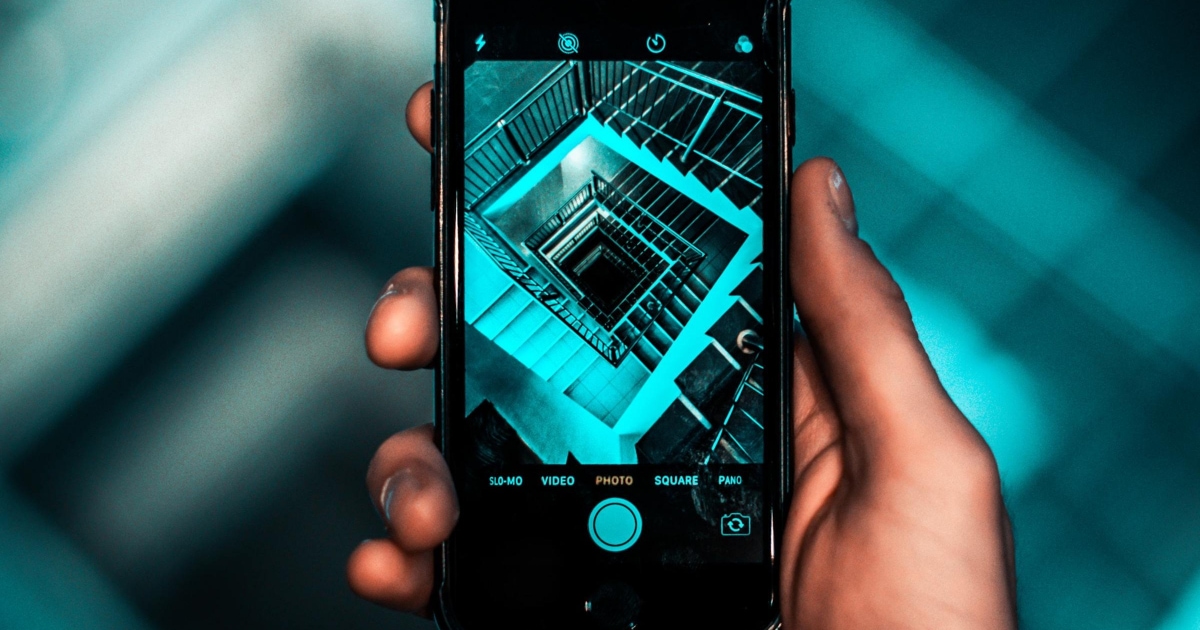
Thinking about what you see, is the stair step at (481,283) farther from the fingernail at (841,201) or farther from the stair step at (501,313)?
the fingernail at (841,201)

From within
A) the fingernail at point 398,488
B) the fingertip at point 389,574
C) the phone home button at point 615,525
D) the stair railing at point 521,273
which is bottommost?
the fingertip at point 389,574

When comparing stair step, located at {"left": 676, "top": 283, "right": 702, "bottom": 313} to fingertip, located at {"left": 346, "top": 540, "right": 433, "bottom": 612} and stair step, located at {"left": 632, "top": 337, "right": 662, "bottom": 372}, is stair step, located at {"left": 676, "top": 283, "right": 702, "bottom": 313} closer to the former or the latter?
stair step, located at {"left": 632, "top": 337, "right": 662, "bottom": 372}

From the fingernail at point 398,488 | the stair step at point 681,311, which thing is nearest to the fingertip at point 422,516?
the fingernail at point 398,488

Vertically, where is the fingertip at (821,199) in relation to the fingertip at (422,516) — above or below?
above

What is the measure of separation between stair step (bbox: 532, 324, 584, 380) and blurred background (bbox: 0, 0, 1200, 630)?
170 mm

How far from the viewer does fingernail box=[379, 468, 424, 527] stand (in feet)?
0.90

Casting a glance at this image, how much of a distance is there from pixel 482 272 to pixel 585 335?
46 millimetres

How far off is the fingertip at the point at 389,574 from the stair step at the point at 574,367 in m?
0.08

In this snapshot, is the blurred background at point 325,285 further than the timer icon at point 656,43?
Yes

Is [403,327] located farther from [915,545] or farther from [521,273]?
[915,545]

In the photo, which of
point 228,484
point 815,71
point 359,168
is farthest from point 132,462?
point 815,71

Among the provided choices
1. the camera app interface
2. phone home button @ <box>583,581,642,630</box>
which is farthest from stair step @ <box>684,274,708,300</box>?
phone home button @ <box>583,581,642,630</box>

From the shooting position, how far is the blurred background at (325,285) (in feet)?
1.47

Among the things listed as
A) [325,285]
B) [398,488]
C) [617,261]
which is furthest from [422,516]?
[325,285]
